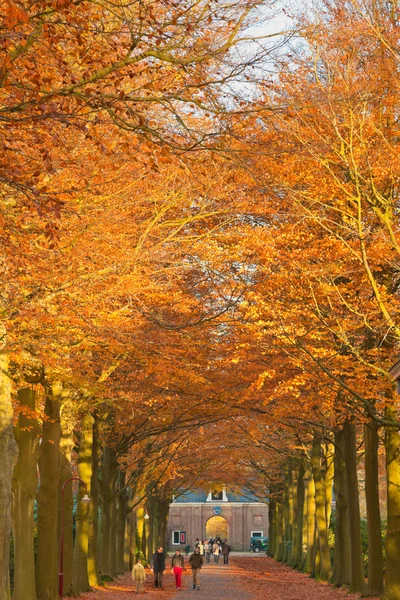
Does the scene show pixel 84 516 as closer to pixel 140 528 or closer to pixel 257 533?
pixel 140 528

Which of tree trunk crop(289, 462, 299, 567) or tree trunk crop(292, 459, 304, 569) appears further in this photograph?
tree trunk crop(289, 462, 299, 567)

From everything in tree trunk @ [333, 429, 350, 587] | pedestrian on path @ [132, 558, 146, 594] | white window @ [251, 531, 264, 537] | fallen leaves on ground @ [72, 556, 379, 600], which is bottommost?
white window @ [251, 531, 264, 537]

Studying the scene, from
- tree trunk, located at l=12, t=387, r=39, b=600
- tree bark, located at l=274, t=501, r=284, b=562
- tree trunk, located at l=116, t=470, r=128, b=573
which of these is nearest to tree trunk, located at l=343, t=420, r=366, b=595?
tree trunk, located at l=12, t=387, r=39, b=600

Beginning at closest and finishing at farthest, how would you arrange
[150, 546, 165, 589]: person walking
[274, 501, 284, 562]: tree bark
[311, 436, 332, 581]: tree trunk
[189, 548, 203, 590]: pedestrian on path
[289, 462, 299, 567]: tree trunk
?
[311, 436, 332, 581]: tree trunk, [150, 546, 165, 589]: person walking, [189, 548, 203, 590]: pedestrian on path, [289, 462, 299, 567]: tree trunk, [274, 501, 284, 562]: tree bark

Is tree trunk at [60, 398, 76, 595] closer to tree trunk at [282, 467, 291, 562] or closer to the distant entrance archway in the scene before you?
tree trunk at [282, 467, 291, 562]

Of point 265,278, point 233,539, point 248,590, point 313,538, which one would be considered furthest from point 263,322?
point 233,539

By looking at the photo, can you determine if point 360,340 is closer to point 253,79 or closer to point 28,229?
point 28,229

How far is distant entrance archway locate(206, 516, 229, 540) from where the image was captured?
118 metres

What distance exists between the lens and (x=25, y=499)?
20391 mm

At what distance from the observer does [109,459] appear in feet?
118

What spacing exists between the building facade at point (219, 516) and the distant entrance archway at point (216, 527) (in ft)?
11.3

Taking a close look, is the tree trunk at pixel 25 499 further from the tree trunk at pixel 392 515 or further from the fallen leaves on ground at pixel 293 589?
the fallen leaves on ground at pixel 293 589

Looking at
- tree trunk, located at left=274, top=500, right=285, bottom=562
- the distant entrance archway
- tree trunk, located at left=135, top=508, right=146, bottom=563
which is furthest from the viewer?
the distant entrance archway

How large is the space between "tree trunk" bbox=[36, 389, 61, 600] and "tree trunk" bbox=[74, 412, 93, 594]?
638cm
